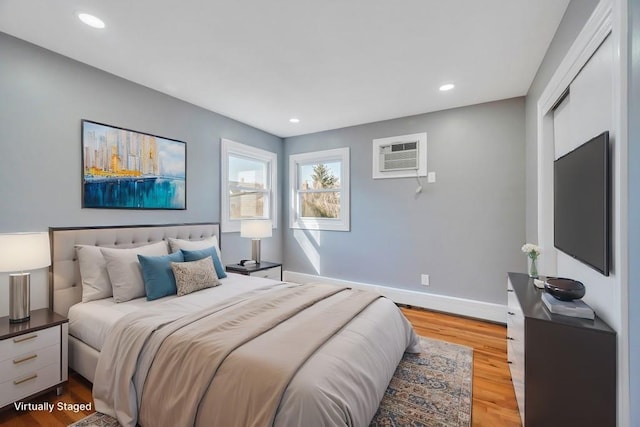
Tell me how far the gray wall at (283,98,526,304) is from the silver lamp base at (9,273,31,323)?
3319 millimetres

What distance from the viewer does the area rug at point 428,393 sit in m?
1.71

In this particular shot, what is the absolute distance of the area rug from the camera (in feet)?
5.62

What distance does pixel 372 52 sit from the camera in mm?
2309

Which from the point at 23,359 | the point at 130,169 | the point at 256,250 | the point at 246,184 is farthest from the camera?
the point at 246,184

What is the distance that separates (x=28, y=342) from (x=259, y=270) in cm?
205

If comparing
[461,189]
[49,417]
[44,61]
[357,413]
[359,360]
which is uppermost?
[44,61]

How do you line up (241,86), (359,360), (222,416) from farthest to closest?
(241,86), (359,360), (222,416)

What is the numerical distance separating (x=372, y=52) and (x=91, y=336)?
9.75 ft

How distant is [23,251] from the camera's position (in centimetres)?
187

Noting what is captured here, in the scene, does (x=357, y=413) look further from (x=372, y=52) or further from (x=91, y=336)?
(x=372, y=52)

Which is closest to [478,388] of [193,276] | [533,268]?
[533,268]

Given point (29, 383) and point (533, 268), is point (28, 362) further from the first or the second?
point (533, 268)

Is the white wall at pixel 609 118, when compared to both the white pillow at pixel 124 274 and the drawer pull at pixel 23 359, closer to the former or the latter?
the white pillow at pixel 124 274

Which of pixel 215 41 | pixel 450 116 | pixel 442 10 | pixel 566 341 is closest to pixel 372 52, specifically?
pixel 442 10
